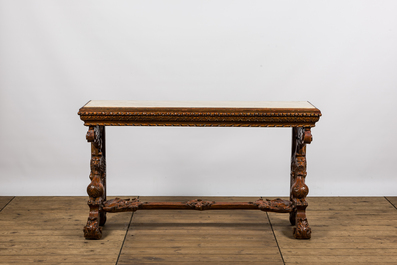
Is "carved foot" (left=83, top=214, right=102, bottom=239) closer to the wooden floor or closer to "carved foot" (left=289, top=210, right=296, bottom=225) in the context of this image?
the wooden floor

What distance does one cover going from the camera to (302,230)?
13.0 feet

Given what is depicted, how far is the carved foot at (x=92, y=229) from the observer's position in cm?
393

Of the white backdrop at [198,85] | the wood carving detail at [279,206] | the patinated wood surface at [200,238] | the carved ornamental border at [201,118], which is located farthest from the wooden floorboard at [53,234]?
the wood carving detail at [279,206]

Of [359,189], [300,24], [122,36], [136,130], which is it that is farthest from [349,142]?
[122,36]

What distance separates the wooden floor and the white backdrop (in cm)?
45

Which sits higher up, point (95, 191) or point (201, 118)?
point (201, 118)

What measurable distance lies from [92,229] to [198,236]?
2.64 feet

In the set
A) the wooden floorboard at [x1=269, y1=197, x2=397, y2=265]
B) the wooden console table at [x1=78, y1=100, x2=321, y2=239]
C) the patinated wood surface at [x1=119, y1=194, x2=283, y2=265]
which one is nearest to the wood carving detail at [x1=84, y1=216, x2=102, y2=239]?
the wooden console table at [x1=78, y1=100, x2=321, y2=239]

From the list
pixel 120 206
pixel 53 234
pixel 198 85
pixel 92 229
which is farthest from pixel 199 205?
pixel 198 85

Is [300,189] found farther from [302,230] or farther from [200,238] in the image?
[200,238]

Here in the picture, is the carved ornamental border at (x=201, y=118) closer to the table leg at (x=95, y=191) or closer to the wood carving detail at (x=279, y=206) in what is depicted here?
the table leg at (x=95, y=191)

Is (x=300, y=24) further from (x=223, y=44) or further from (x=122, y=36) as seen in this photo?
(x=122, y=36)

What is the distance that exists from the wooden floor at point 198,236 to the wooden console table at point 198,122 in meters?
0.20

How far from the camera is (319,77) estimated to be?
16.0 ft
